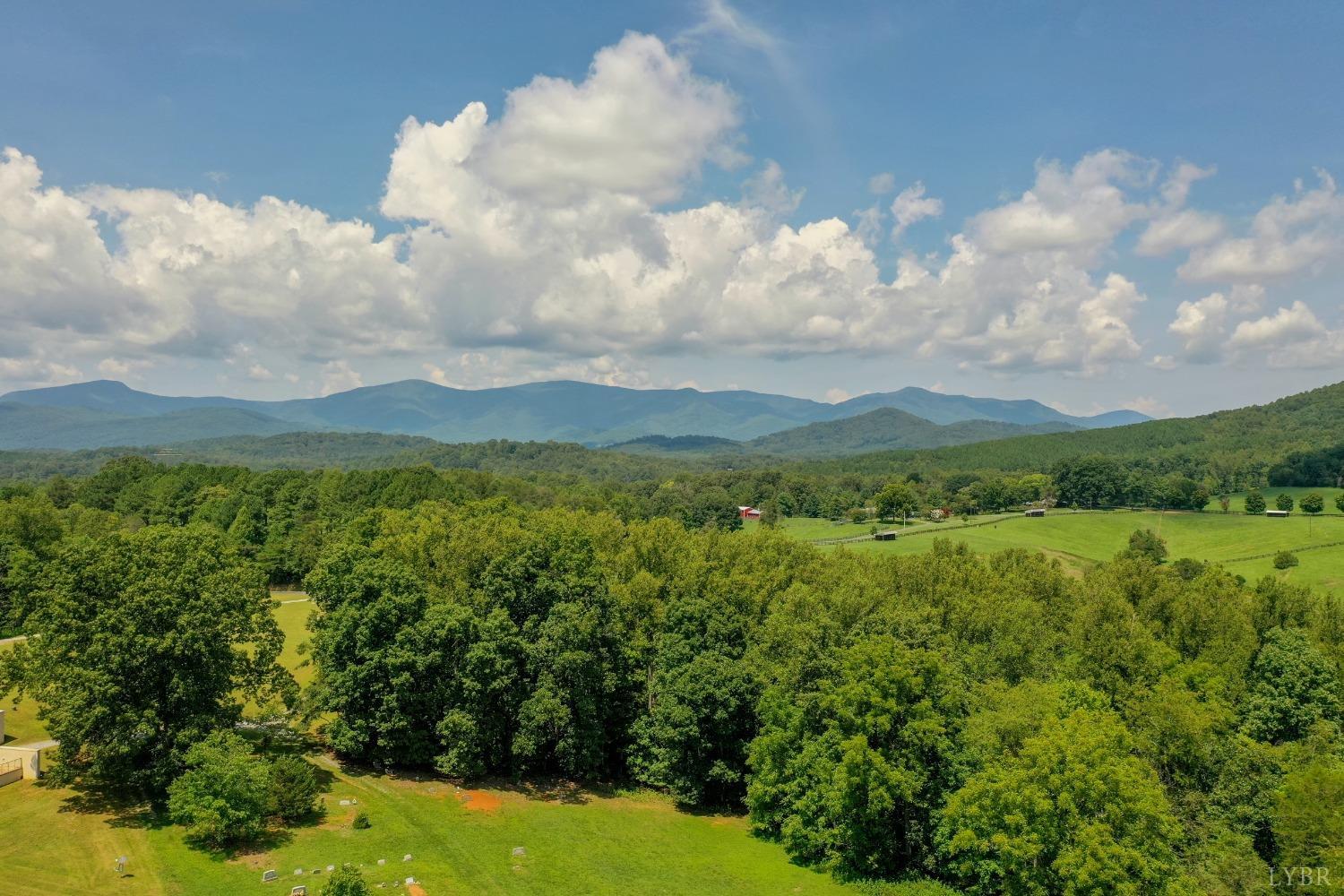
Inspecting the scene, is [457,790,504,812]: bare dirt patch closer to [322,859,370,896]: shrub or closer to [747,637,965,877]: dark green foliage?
[747,637,965,877]: dark green foliage

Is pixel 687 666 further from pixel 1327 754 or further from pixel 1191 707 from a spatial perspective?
pixel 1327 754

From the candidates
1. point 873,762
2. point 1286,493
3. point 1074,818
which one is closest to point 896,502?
point 1286,493

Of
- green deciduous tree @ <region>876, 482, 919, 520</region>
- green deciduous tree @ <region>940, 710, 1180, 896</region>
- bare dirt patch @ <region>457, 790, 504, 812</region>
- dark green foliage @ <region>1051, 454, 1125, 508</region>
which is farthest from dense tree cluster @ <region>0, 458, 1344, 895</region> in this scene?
dark green foliage @ <region>1051, 454, 1125, 508</region>

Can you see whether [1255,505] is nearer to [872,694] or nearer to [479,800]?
Result: [872,694]

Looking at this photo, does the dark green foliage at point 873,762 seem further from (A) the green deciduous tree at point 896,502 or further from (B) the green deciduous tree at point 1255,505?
(B) the green deciduous tree at point 1255,505

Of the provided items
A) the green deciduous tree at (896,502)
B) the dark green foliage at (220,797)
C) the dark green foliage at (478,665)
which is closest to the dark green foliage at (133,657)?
the dark green foliage at (220,797)

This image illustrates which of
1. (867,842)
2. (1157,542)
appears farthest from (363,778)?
(1157,542)
